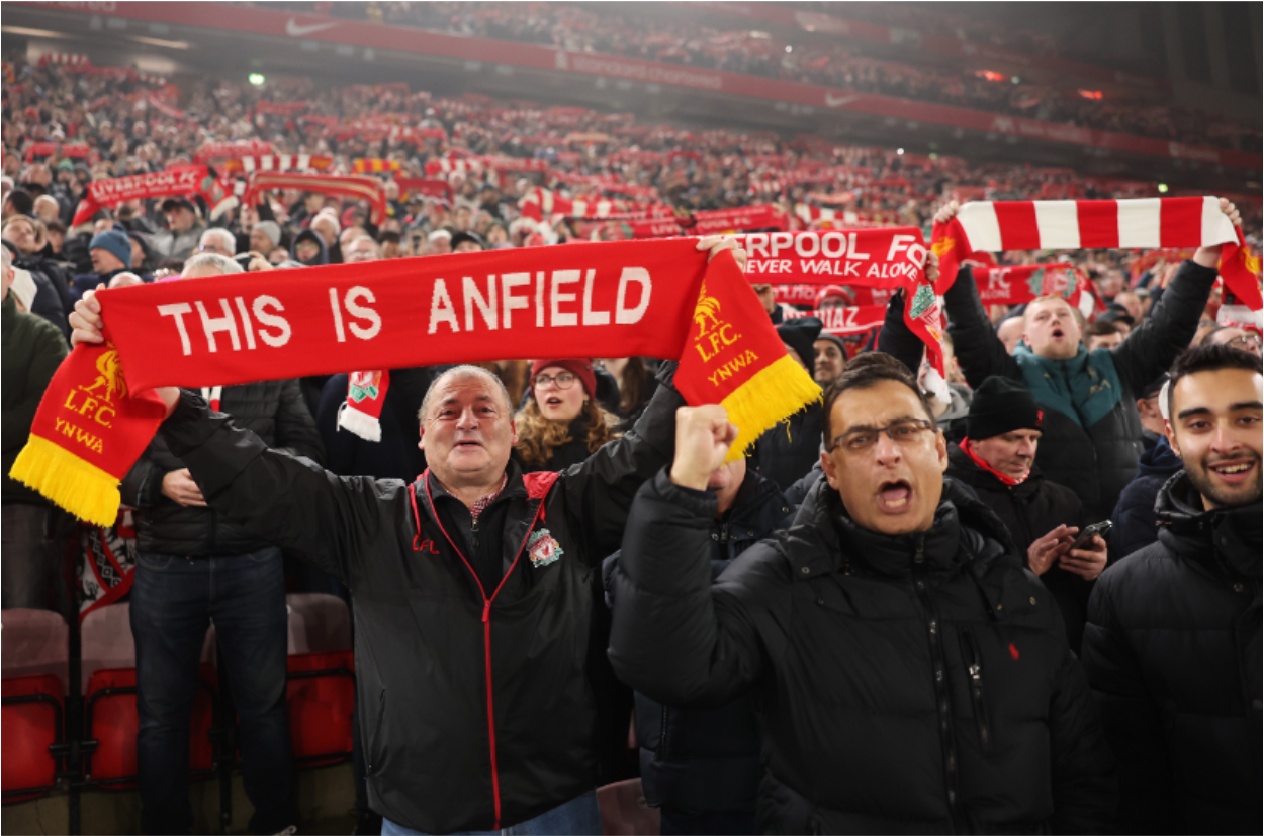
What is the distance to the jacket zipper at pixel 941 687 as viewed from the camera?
1679 millimetres

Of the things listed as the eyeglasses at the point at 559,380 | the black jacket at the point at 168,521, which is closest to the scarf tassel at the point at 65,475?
the black jacket at the point at 168,521

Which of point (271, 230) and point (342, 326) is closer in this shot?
point (342, 326)

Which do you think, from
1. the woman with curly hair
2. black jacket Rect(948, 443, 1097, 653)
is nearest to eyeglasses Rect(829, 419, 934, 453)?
black jacket Rect(948, 443, 1097, 653)

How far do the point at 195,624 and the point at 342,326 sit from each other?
1.50m

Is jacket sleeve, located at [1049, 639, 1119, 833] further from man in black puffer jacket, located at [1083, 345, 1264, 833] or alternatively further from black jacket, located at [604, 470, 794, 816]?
black jacket, located at [604, 470, 794, 816]

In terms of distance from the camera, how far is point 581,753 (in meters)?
2.13

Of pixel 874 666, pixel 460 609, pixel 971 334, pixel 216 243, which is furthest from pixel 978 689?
pixel 216 243

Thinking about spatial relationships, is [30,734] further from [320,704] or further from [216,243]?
[216,243]

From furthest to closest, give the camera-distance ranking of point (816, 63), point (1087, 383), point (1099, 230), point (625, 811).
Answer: point (816, 63) → point (1099, 230) → point (1087, 383) → point (625, 811)

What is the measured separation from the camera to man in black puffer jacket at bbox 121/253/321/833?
310cm

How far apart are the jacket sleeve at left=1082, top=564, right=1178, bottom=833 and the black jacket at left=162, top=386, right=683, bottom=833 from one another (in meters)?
0.97

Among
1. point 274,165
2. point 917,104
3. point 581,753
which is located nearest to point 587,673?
point 581,753

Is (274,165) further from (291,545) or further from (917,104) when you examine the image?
(917,104)

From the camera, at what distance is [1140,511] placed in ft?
9.36
